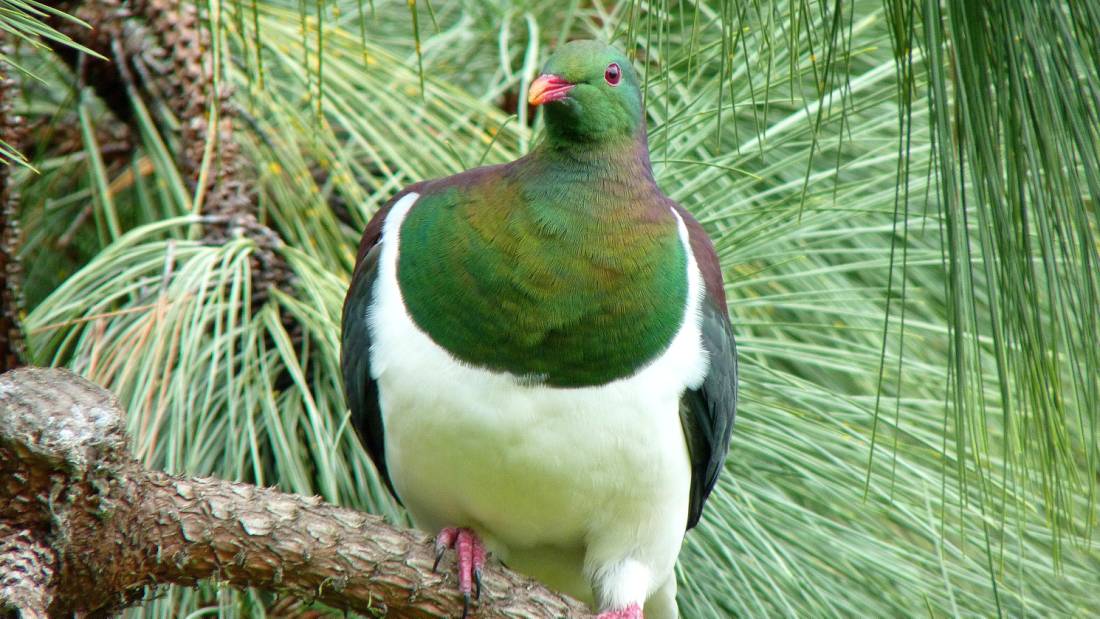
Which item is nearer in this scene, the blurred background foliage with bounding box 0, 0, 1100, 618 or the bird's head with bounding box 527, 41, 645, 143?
the bird's head with bounding box 527, 41, 645, 143

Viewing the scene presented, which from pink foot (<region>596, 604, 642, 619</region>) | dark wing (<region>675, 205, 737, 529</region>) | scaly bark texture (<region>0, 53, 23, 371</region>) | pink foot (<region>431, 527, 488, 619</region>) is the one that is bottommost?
pink foot (<region>596, 604, 642, 619</region>)

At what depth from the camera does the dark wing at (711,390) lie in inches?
54.6

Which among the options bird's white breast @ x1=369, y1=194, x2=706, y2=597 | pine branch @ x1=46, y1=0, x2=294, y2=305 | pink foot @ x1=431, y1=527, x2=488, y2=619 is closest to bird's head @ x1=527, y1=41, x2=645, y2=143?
bird's white breast @ x1=369, y1=194, x2=706, y2=597

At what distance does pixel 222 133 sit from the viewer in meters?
1.81

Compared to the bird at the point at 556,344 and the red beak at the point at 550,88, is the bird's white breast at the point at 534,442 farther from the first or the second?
the red beak at the point at 550,88

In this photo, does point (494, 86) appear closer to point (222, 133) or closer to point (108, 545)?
point (222, 133)

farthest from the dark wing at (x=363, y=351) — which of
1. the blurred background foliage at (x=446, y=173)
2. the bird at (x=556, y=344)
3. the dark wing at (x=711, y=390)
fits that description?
the dark wing at (x=711, y=390)

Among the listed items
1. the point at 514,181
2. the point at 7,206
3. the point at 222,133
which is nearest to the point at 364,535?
the point at 514,181

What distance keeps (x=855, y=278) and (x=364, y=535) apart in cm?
93

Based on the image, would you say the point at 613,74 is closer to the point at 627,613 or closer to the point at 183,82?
the point at 627,613

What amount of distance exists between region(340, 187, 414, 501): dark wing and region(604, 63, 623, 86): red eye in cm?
26

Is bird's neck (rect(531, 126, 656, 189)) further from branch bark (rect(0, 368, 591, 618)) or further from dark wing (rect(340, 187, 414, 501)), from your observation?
branch bark (rect(0, 368, 591, 618))

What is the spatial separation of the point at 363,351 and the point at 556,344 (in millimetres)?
241

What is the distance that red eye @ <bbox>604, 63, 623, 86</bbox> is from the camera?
1.36m
